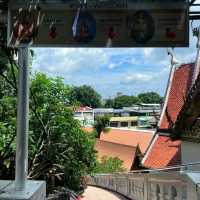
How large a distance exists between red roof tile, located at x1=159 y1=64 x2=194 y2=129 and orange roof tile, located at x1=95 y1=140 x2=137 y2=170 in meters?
16.2

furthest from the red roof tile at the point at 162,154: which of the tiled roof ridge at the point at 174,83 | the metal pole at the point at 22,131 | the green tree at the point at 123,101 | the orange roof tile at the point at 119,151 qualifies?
the green tree at the point at 123,101

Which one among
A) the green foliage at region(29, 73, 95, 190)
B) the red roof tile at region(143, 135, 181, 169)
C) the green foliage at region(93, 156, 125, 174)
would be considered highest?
the green foliage at region(29, 73, 95, 190)

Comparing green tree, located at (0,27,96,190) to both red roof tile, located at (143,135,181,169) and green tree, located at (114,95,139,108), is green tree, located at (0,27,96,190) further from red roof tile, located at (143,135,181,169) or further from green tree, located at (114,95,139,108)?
green tree, located at (114,95,139,108)

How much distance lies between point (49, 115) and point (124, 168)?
77.2ft

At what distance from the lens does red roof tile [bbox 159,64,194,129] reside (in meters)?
20.0

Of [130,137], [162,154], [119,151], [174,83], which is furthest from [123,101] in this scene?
[162,154]

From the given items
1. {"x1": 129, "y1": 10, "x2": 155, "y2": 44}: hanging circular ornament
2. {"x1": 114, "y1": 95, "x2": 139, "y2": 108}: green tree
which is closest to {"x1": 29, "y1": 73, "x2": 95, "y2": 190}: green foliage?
{"x1": 129, "y1": 10, "x2": 155, "y2": 44}: hanging circular ornament

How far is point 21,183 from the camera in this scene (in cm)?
370

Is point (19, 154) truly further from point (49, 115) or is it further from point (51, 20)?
point (49, 115)

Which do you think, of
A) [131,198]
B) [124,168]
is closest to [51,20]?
[131,198]

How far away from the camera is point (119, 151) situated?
144 ft

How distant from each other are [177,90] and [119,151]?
23238 mm

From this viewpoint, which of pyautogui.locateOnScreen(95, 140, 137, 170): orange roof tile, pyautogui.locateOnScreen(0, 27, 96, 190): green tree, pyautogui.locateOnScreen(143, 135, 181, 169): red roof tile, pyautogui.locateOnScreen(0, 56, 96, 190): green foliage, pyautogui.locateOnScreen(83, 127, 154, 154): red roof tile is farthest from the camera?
pyautogui.locateOnScreen(95, 140, 137, 170): orange roof tile

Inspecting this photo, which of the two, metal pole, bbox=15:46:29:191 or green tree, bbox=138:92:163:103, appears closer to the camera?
metal pole, bbox=15:46:29:191
